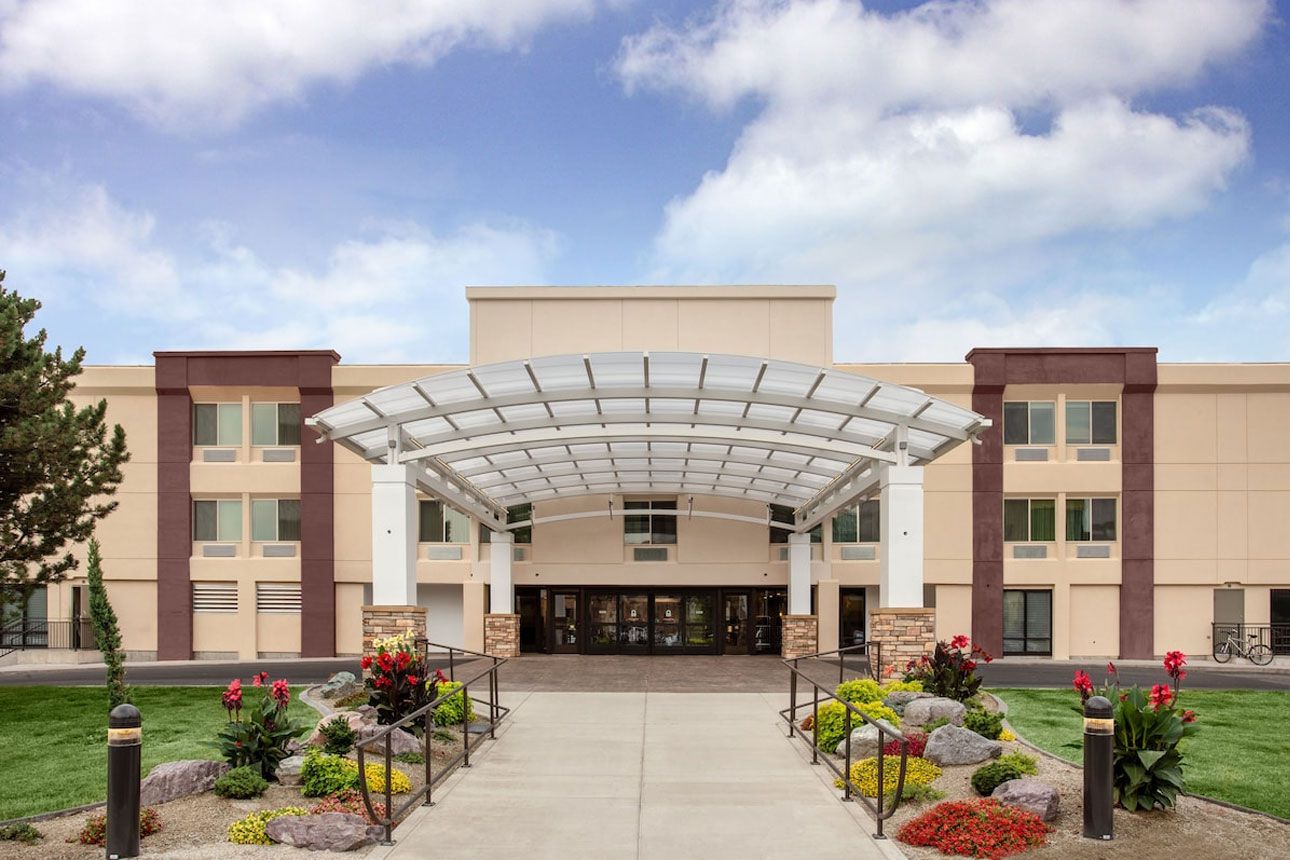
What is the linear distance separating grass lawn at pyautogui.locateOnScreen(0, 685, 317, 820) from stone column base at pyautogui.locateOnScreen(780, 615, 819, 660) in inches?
522

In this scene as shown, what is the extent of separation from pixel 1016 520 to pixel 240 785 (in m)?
23.9

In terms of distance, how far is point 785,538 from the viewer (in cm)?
2998

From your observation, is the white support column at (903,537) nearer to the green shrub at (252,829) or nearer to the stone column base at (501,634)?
→ the green shrub at (252,829)

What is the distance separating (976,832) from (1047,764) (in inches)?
131

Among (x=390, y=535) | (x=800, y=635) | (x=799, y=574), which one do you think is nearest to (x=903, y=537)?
(x=390, y=535)

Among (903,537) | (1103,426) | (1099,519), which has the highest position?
(1103,426)

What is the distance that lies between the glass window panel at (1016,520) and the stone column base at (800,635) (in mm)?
6273

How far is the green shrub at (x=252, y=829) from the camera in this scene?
877cm

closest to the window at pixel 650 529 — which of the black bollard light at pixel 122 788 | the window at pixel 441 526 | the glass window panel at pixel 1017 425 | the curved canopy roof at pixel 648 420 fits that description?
the window at pixel 441 526

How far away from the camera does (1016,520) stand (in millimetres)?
29547

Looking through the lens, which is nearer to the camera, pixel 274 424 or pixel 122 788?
pixel 122 788

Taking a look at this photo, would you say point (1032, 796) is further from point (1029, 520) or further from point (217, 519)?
point (217, 519)

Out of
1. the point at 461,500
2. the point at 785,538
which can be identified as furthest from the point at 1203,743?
the point at 785,538

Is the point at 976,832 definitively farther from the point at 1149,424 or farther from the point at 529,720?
the point at 1149,424
